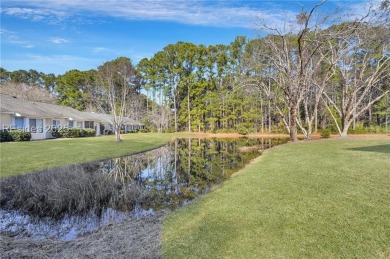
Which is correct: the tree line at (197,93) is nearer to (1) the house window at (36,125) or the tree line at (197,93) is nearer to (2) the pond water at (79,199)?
(1) the house window at (36,125)

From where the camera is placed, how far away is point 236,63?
1688 inches

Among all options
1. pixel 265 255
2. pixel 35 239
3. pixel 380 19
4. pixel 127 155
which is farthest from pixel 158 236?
pixel 380 19

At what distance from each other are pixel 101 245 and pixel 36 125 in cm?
2518

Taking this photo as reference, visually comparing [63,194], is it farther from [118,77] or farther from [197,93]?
[118,77]

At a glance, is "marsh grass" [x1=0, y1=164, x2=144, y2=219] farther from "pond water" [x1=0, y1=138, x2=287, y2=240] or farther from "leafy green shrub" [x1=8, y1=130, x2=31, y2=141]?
"leafy green shrub" [x1=8, y1=130, x2=31, y2=141]

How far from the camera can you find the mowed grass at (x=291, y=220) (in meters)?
3.55

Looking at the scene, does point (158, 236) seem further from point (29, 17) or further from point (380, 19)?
point (380, 19)

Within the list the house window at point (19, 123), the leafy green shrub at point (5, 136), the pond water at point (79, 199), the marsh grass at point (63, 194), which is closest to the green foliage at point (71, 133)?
the house window at point (19, 123)

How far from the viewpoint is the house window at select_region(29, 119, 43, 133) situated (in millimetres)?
24478

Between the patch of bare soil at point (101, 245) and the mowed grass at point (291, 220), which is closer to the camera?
the mowed grass at point (291, 220)

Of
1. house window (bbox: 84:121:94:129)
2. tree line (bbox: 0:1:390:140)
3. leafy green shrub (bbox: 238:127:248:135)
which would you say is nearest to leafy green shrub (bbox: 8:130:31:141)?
tree line (bbox: 0:1:390:140)

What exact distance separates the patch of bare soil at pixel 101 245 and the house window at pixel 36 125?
22971 millimetres

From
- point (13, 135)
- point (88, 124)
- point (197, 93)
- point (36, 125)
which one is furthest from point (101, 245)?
point (197, 93)

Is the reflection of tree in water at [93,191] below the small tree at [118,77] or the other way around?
below
